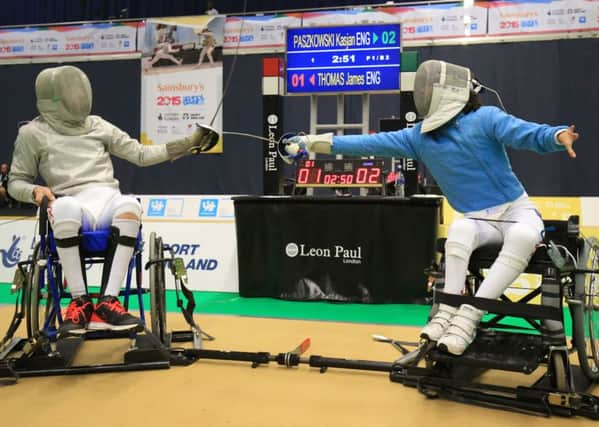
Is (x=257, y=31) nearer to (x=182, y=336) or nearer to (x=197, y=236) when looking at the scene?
(x=197, y=236)

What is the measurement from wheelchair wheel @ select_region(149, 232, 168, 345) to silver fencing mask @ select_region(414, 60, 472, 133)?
1273 mm

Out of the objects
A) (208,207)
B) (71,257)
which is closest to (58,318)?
(71,257)

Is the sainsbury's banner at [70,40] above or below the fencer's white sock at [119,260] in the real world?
above

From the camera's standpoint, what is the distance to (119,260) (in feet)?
8.28

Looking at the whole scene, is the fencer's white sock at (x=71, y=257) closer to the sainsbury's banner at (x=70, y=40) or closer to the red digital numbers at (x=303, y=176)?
the red digital numbers at (x=303, y=176)

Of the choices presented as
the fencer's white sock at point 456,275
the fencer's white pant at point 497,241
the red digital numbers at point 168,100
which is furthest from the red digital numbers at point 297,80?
the red digital numbers at point 168,100

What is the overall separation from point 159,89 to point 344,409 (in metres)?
7.58

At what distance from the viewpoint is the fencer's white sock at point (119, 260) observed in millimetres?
2518

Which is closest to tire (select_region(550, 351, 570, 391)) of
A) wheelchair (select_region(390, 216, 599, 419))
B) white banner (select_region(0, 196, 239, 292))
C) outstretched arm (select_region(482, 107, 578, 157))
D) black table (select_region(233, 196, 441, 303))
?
wheelchair (select_region(390, 216, 599, 419))

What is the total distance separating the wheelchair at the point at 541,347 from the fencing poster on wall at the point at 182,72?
6696 millimetres

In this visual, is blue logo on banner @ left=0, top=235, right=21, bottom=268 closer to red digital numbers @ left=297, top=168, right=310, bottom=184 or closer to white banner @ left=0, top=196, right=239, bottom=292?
white banner @ left=0, top=196, right=239, bottom=292

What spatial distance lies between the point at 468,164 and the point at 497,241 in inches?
12.6

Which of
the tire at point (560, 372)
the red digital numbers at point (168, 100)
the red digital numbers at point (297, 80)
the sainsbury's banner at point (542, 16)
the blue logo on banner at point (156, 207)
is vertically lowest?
the tire at point (560, 372)

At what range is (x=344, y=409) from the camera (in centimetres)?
202
